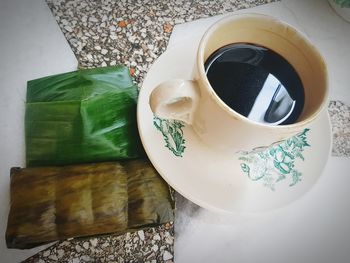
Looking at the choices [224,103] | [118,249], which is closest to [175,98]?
[224,103]

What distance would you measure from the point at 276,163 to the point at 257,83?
144mm

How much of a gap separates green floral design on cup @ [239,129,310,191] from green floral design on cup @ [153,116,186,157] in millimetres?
105

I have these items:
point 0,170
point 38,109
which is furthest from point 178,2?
point 0,170

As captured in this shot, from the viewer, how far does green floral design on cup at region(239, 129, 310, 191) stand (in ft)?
1.77

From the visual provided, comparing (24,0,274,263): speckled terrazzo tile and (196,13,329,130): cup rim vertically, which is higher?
(196,13,329,130): cup rim

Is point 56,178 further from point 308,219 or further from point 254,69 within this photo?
point 308,219

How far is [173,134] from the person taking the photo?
0.55 meters

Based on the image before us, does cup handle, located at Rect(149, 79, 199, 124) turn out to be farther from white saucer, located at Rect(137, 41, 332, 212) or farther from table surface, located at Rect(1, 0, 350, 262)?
table surface, located at Rect(1, 0, 350, 262)

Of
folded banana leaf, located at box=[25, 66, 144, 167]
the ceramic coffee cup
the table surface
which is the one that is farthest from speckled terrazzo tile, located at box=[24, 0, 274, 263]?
the ceramic coffee cup

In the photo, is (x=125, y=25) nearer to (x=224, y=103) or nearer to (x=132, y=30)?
(x=132, y=30)

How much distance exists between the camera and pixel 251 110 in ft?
1.63

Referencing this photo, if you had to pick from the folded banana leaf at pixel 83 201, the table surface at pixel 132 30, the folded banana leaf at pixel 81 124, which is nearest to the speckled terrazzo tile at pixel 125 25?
Answer: the table surface at pixel 132 30

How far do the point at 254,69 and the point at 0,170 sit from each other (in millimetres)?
509

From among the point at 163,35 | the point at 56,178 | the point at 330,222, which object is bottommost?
the point at 330,222
